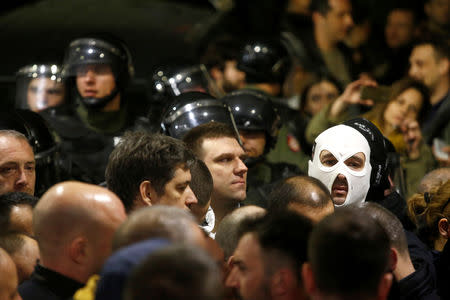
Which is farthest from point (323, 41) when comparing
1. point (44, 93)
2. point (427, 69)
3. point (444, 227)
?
point (444, 227)

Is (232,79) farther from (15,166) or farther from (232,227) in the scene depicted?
(232,227)

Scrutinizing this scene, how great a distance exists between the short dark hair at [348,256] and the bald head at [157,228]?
42 cm

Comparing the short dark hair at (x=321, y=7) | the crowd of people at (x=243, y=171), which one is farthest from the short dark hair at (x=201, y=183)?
the short dark hair at (x=321, y=7)

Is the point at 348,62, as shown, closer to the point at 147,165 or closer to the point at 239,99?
the point at 239,99

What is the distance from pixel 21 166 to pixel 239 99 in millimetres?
1963

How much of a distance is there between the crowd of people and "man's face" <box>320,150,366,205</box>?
1cm

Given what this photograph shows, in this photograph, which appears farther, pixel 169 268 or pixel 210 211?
pixel 210 211

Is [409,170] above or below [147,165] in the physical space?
below

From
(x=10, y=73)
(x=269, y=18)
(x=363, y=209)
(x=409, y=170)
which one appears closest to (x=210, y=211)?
(x=363, y=209)

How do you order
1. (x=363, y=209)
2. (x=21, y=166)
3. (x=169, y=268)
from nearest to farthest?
(x=169, y=268)
(x=363, y=209)
(x=21, y=166)

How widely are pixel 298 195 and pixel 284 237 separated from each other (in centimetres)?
115

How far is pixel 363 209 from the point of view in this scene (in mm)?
3971

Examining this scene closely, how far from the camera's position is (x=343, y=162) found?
515 centimetres

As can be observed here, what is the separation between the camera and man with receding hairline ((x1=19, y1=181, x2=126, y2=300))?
10.8 feet
